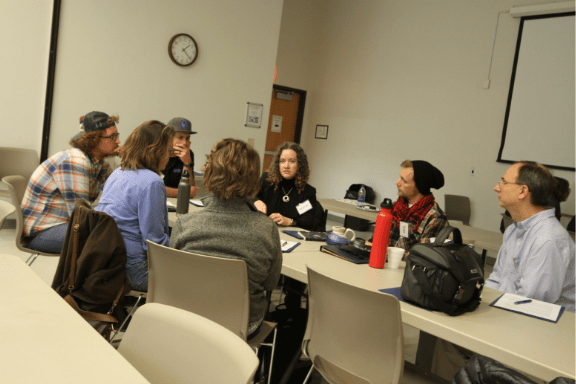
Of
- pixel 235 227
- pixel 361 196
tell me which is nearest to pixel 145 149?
pixel 235 227

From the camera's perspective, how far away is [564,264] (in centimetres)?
215

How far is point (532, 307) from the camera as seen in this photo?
192cm

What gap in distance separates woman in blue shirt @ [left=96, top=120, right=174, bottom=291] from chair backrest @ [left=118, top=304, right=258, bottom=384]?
49.8 inches

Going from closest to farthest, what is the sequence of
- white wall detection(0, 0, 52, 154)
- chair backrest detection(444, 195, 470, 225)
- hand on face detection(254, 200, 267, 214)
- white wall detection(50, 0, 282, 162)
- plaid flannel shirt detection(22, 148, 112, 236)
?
plaid flannel shirt detection(22, 148, 112, 236) < hand on face detection(254, 200, 267, 214) < white wall detection(0, 0, 52, 154) < white wall detection(50, 0, 282, 162) < chair backrest detection(444, 195, 470, 225)

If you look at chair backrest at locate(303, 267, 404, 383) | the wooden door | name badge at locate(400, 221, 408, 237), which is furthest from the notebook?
the wooden door

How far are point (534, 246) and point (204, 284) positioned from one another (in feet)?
4.86

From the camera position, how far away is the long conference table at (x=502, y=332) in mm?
1408

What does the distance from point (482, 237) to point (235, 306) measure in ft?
8.79

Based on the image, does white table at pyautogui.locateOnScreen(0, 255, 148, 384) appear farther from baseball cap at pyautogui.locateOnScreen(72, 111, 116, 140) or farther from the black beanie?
the black beanie

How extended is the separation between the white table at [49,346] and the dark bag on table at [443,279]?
3.47 feet

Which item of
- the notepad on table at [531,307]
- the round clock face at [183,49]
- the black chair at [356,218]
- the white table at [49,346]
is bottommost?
the black chair at [356,218]

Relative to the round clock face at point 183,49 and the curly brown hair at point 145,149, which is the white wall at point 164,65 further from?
the curly brown hair at point 145,149

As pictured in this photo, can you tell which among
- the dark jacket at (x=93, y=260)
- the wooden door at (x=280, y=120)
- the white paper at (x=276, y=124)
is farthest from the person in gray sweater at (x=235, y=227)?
the white paper at (x=276, y=124)

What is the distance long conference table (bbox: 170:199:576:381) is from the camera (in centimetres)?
141
